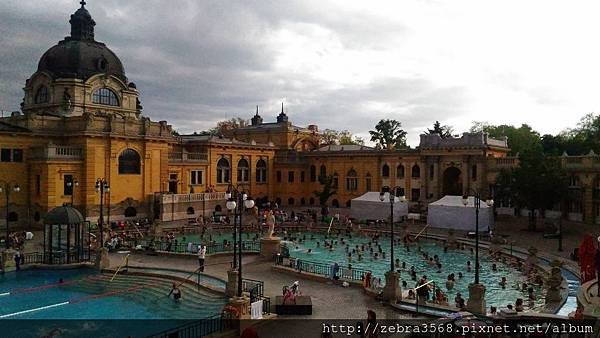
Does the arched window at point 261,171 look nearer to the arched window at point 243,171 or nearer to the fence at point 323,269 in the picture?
the arched window at point 243,171

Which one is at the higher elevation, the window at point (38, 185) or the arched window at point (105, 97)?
the arched window at point (105, 97)

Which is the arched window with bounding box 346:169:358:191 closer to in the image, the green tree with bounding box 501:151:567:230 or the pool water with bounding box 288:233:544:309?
the pool water with bounding box 288:233:544:309

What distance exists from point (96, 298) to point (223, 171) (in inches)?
1456

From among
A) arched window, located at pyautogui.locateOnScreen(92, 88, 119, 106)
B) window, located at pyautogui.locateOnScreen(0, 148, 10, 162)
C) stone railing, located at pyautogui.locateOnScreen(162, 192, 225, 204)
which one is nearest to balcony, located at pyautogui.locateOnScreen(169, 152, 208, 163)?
stone railing, located at pyautogui.locateOnScreen(162, 192, 225, 204)

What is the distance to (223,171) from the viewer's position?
5853 centimetres

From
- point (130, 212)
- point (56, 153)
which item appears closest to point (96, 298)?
point (56, 153)

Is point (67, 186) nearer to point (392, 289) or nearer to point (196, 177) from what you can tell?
point (196, 177)

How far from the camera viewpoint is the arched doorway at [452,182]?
185ft

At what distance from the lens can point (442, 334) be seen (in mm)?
13281

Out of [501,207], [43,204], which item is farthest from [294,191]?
[43,204]

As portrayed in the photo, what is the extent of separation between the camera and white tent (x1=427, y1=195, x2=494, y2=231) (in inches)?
1604

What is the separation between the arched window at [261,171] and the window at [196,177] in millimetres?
10167

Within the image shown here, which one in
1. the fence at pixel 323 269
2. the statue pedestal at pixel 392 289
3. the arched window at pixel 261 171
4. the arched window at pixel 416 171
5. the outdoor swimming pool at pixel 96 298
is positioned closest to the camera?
the outdoor swimming pool at pixel 96 298

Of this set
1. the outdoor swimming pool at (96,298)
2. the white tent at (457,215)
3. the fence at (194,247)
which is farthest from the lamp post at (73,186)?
the white tent at (457,215)
